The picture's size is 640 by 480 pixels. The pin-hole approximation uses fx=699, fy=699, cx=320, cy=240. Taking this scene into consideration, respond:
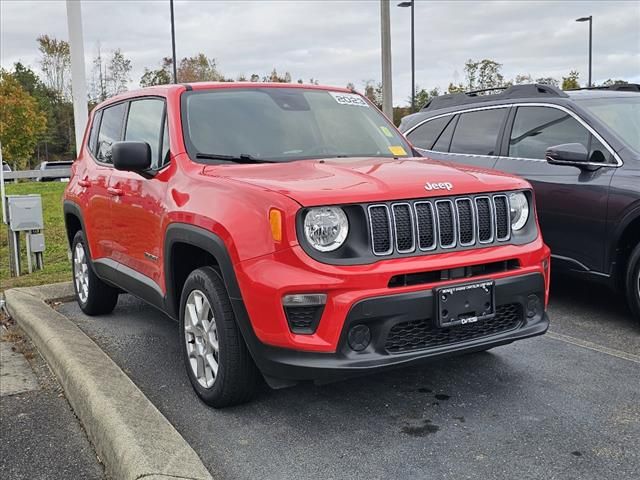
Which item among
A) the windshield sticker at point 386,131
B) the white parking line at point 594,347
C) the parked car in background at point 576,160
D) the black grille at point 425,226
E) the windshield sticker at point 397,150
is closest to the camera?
the black grille at point 425,226

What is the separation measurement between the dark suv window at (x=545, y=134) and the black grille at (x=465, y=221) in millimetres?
2266

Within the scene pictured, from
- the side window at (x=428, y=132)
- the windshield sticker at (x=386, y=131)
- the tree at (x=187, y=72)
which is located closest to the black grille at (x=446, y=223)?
the windshield sticker at (x=386, y=131)

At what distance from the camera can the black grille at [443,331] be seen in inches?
130

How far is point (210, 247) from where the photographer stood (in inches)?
139

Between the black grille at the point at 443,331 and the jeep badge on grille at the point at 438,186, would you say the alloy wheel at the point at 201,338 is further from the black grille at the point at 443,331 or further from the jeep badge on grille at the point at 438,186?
the jeep badge on grille at the point at 438,186

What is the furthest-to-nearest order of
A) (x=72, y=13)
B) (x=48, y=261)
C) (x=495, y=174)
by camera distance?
(x=48, y=261) → (x=72, y=13) → (x=495, y=174)

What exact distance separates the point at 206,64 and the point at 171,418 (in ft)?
131

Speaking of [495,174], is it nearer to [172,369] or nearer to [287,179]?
[287,179]

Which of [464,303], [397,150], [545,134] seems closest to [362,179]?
[464,303]

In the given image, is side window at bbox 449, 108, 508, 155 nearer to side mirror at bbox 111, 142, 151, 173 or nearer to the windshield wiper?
the windshield wiper

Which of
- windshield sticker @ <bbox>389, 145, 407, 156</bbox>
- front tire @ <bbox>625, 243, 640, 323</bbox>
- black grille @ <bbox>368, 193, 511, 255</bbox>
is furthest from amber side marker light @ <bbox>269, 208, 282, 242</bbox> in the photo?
front tire @ <bbox>625, 243, 640, 323</bbox>

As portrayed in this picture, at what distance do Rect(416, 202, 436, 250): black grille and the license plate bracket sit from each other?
0.77 feet

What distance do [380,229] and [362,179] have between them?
326 mm

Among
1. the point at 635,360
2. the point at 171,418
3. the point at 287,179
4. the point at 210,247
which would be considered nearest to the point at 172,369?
the point at 171,418
